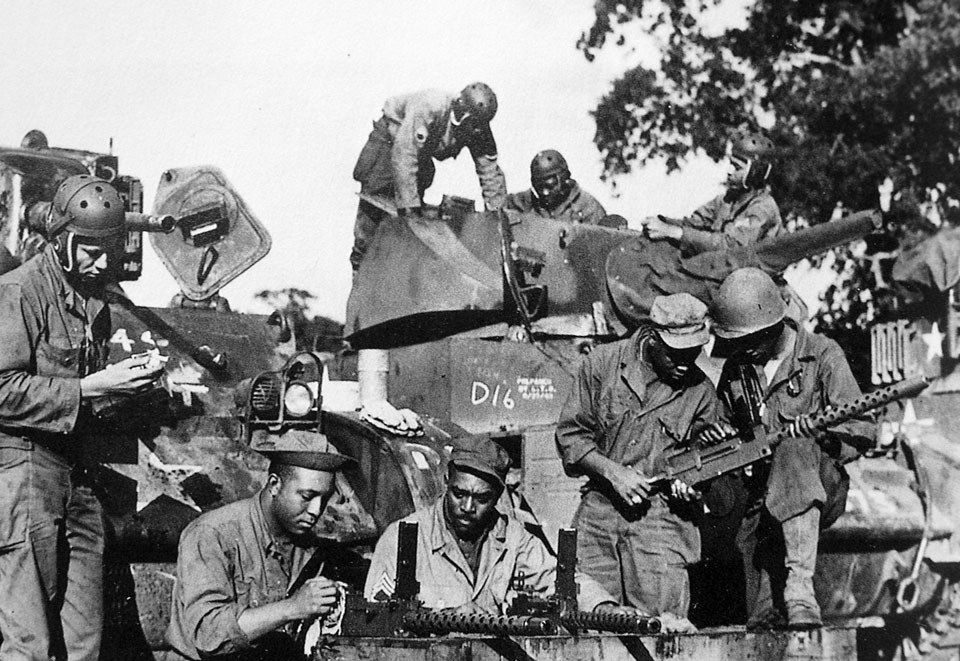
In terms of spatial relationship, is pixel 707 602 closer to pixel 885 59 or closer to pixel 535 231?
pixel 535 231

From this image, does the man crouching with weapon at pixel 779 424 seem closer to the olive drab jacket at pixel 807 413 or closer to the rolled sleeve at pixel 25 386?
the olive drab jacket at pixel 807 413

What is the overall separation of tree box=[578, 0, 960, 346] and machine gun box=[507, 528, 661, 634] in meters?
8.73

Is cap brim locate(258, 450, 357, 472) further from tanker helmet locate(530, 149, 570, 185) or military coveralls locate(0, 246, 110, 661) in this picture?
A: tanker helmet locate(530, 149, 570, 185)

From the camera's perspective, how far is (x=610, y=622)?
6035mm

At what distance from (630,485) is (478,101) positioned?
510 centimetres

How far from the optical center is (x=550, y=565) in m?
7.07

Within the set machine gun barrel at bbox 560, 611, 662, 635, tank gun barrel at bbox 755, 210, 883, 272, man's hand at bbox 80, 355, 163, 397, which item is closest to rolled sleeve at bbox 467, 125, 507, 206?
tank gun barrel at bbox 755, 210, 883, 272

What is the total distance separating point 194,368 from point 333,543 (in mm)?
2400

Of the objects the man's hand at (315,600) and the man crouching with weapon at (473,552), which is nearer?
the man's hand at (315,600)

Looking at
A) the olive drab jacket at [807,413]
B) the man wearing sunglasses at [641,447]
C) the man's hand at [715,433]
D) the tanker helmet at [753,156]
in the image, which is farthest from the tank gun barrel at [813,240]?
the man's hand at [715,433]

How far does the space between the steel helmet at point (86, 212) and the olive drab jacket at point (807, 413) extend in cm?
346

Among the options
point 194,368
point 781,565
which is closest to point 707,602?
point 781,565

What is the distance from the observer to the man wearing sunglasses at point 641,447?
762cm

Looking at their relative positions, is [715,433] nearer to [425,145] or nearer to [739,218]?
[739,218]
